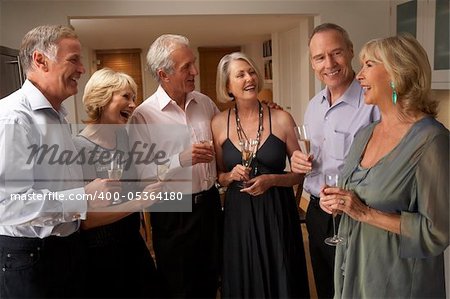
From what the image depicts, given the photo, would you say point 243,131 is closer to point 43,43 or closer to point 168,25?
point 43,43

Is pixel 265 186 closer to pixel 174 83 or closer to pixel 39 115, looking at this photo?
pixel 174 83

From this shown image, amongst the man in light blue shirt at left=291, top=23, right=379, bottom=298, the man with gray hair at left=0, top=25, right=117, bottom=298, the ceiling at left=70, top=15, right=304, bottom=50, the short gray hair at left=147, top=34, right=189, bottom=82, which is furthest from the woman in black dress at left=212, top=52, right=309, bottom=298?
the ceiling at left=70, top=15, right=304, bottom=50

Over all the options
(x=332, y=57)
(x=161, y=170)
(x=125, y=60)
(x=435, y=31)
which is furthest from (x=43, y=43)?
(x=125, y=60)

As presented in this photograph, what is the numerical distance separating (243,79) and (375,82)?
0.64m

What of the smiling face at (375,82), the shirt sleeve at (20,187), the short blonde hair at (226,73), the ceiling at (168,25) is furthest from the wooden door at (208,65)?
the shirt sleeve at (20,187)

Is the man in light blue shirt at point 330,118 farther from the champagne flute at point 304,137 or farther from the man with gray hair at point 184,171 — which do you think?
the man with gray hair at point 184,171

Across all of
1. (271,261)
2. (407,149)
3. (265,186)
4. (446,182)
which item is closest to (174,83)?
(265,186)

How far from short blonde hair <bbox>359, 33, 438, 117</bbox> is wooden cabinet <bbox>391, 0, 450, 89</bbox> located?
115 cm

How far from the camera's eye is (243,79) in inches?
72.0

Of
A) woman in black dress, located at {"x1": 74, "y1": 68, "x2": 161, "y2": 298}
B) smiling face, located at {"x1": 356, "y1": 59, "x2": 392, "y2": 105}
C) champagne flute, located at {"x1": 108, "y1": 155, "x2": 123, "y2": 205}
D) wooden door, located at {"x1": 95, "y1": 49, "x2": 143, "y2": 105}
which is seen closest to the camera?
smiling face, located at {"x1": 356, "y1": 59, "x2": 392, "y2": 105}

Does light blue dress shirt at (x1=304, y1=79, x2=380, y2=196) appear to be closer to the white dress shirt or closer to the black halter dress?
the black halter dress

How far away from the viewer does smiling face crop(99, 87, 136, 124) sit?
5.86ft

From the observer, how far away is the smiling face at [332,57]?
1707 mm

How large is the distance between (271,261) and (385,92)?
904mm
